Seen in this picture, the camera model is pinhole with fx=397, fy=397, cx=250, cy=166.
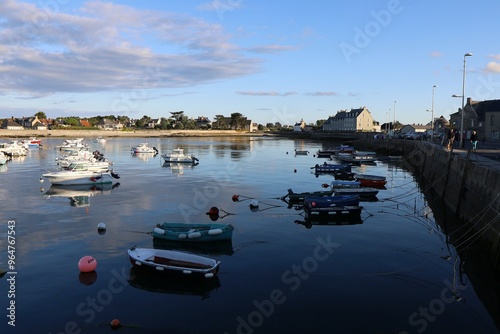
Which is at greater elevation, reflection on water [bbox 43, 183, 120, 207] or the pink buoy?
reflection on water [bbox 43, 183, 120, 207]

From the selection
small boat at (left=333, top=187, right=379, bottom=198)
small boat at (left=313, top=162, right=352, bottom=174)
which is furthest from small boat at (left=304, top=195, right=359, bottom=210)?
small boat at (left=313, top=162, right=352, bottom=174)

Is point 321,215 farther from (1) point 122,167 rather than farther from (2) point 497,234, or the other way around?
(1) point 122,167

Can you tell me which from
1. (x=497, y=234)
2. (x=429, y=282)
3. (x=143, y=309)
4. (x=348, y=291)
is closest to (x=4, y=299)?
(x=143, y=309)

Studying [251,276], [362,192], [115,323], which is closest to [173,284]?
[251,276]

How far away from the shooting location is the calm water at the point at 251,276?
15.1 meters

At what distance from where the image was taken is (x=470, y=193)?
28047mm

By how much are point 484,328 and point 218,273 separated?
37.2 feet

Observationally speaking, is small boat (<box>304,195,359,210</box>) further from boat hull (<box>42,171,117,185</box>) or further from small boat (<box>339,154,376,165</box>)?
small boat (<box>339,154,376,165</box>)

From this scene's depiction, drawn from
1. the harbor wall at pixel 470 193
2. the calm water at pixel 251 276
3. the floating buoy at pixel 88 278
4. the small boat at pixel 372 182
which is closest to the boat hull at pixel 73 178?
the calm water at pixel 251 276

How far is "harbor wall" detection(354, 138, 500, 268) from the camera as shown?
22.0 metres

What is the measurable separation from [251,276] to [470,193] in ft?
59.5

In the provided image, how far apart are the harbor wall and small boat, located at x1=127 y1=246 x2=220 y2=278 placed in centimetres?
1408

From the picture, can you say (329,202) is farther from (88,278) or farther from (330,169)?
(330,169)

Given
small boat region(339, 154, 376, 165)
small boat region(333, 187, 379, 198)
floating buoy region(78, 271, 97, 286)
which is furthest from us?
small boat region(339, 154, 376, 165)
